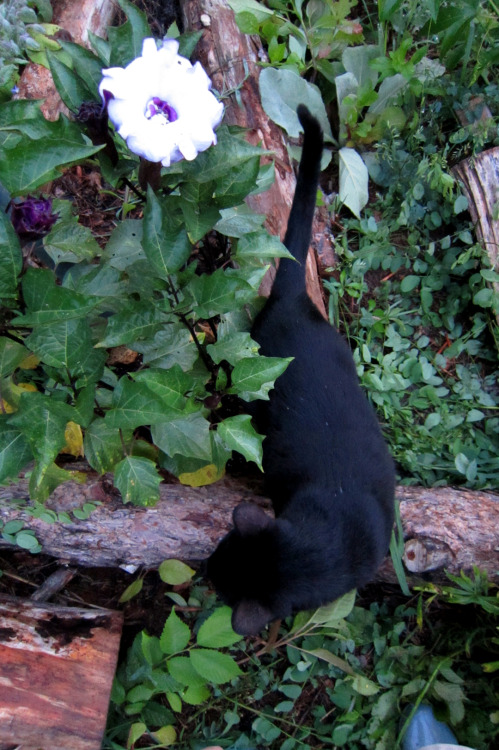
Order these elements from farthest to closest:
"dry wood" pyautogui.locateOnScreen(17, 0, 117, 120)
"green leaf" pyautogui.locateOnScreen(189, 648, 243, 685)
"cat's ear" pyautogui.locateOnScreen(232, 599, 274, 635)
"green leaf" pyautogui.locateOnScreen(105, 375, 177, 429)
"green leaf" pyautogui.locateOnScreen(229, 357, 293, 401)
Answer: "dry wood" pyautogui.locateOnScreen(17, 0, 117, 120), "green leaf" pyautogui.locateOnScreen(189, 648, 243, 685), "cat's ear" pyautogui.locateOnScreen(232, 599, 274, 635), "green leaf" pyautogui.locateOnScreen(229, 357, 293, 401), "green leaf" pyautogui.locateOnScreen(105, 375, 177, 429)

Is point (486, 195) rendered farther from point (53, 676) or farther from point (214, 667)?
point (53, 676)

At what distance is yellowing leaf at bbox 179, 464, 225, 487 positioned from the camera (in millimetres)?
1840

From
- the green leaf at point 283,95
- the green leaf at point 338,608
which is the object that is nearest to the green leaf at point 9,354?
the green leaf at point 338,608

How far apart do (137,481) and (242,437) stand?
28 cm

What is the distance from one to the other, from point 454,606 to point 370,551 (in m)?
0.56

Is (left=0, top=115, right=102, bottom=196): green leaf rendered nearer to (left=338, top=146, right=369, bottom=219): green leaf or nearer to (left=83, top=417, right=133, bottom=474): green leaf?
(left=83, top=417, right=133, bottom=474): green leaf

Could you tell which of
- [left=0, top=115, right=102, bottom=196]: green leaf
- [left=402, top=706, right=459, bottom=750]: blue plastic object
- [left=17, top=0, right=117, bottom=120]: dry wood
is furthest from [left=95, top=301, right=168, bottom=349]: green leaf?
[left=402, top=706, right=459, bottom=750]: blue plastic object

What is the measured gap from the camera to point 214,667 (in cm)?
163

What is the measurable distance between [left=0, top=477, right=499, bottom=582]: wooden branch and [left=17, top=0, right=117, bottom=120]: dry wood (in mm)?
1427

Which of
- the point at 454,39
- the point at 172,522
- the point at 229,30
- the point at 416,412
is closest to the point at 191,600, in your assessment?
the point at 172,522

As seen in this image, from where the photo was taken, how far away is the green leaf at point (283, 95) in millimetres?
2350

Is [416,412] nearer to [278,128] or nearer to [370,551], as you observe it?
[370,551]

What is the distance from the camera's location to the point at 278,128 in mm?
2463

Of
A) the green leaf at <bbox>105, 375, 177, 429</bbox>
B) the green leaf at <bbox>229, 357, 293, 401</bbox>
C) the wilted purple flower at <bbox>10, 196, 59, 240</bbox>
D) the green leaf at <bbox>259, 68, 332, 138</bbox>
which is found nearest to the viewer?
the wilted purple flower at <bbox>10, 196, 59, 240</bbox>
